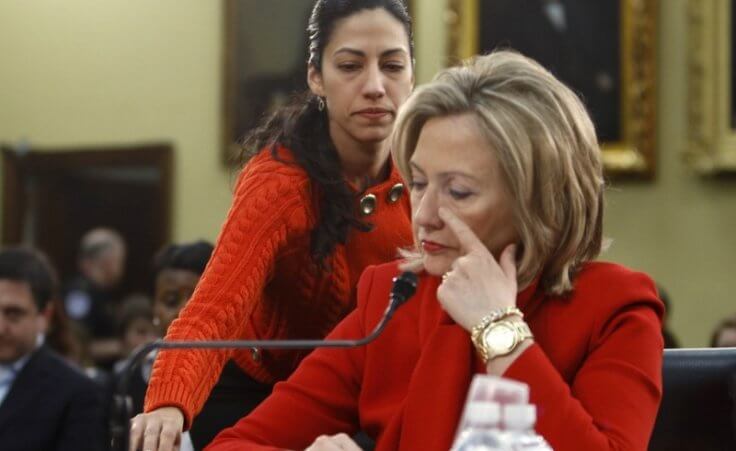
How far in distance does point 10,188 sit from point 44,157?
30 centimetres

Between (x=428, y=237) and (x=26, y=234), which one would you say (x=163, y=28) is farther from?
(x=428, y=237)

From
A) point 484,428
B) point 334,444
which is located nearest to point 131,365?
point 334,444

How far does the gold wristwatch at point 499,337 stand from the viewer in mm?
2025

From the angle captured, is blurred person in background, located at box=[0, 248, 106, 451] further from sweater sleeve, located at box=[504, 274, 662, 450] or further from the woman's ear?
sweater sleeve, located at box=[504, 274, 662, 450]

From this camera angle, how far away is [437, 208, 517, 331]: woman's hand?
205cm

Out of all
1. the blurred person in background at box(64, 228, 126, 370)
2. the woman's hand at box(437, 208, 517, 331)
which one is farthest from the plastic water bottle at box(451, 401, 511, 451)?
the blurred person in background at box(64, 228, 126, 370)

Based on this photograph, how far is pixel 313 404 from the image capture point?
227cm

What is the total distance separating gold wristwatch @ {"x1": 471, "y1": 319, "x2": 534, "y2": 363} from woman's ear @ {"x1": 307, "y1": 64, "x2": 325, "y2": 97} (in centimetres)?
96

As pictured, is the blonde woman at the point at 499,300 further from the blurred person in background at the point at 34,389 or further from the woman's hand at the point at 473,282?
the blurred person in background at the point at 34,389

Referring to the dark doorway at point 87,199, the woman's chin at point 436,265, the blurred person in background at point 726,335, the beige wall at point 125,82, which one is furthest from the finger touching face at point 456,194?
the dark doorway at point 87,199

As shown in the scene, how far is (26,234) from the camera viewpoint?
908cm

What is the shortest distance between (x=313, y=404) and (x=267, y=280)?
50 cm

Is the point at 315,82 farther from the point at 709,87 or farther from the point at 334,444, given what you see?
the point at 709,87

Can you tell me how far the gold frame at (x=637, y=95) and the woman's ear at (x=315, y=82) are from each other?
4098 mm
